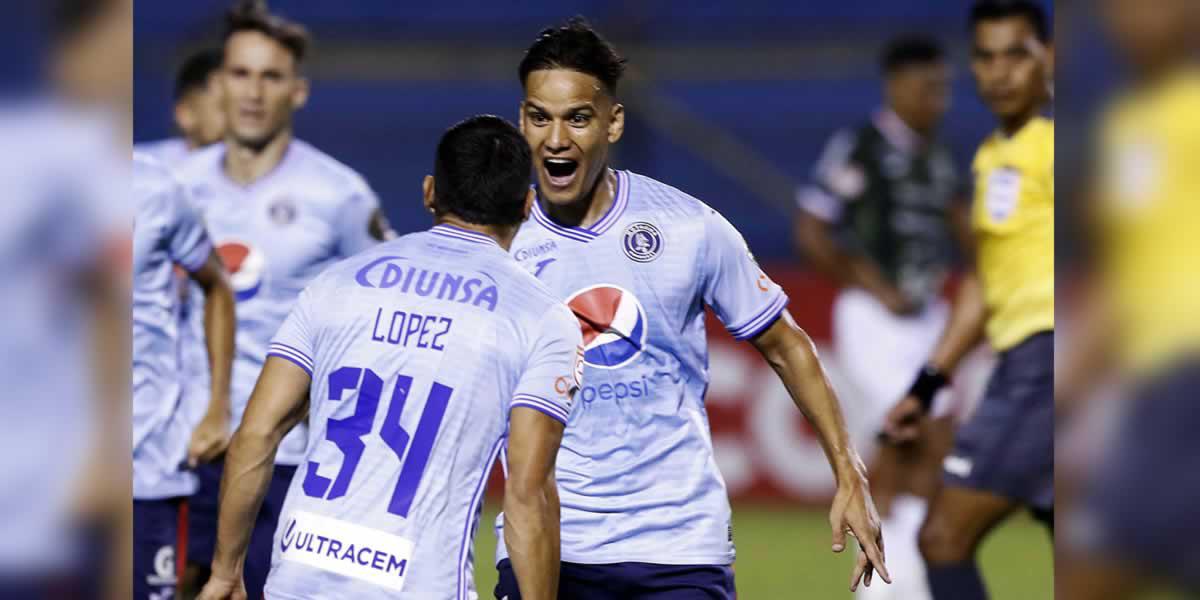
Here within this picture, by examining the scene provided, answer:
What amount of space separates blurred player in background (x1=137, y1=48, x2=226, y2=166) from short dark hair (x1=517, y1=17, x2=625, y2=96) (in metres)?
3.07

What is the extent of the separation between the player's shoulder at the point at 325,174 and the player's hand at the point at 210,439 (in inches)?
39.8

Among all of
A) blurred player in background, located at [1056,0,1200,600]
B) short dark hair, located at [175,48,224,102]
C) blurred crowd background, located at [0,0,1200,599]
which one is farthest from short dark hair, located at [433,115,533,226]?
short dark hair, located at [175,48,224,102]

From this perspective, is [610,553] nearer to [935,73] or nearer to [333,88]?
[935,73]

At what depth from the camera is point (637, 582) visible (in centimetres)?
418

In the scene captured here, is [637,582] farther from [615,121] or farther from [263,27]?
[263,27]

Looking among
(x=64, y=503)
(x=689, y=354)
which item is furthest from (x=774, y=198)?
(x=64, y=503)

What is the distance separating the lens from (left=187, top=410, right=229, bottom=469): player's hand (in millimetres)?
5676

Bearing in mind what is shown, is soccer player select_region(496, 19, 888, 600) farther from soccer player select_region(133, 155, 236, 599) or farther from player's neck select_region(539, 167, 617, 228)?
soccer player select_region(133, 155, 236, 599)

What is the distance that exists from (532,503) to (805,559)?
6651 millimetres

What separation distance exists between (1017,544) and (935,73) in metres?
3.25

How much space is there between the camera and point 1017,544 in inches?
422

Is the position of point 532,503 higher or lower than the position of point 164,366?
higher

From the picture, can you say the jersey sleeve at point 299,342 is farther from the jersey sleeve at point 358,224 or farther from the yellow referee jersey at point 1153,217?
the jersey sleeve at point 358,224

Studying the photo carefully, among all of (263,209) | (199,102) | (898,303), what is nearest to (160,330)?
(263,209)
